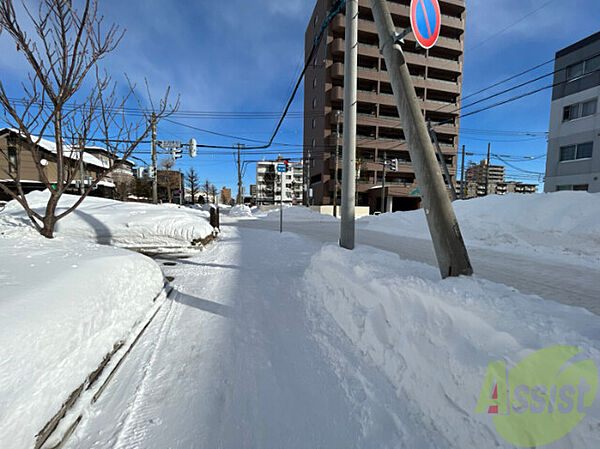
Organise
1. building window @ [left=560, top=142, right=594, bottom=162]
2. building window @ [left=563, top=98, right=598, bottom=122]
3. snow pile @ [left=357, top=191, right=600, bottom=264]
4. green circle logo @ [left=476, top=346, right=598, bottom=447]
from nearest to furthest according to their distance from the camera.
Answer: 1. green circle logo @ [left=476, top=346, right=598, bottom=447]
2. snow pile @ [left=357, top=191, right=600, bottom=264]
3. building window @ [left=560, top=142, right=594, bottom=162]
4. building window @ [left=563, top=98, right=598, bottom=122]

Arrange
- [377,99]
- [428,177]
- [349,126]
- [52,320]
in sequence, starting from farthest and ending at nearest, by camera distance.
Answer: [377,99], [349,126], [428,177], [52,320]

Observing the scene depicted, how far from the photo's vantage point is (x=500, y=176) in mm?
87062

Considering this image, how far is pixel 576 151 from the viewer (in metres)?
19.1

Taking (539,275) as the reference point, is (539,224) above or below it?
above

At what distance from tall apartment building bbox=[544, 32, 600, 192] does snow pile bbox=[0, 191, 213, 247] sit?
1006 inches

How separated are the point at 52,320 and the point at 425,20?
15.0 ft

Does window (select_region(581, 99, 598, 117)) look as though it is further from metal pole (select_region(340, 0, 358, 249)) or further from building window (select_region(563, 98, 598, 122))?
metal pole (select_region(340, 0, 358, 249))

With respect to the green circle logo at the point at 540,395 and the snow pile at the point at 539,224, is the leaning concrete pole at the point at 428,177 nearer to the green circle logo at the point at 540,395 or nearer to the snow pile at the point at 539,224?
the green circle logo at the point at 540,395

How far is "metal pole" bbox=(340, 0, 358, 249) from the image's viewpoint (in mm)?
4934

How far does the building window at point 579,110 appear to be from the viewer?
18562 millimetres

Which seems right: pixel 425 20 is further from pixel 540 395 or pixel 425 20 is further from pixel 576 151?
pixel 576 151

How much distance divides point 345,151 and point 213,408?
4671mm

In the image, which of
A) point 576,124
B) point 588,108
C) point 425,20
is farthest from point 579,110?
point 425,20

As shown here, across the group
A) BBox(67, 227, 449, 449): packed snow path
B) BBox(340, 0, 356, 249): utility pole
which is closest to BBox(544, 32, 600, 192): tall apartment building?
BBox(340, 0, 356, 249): utility pole
